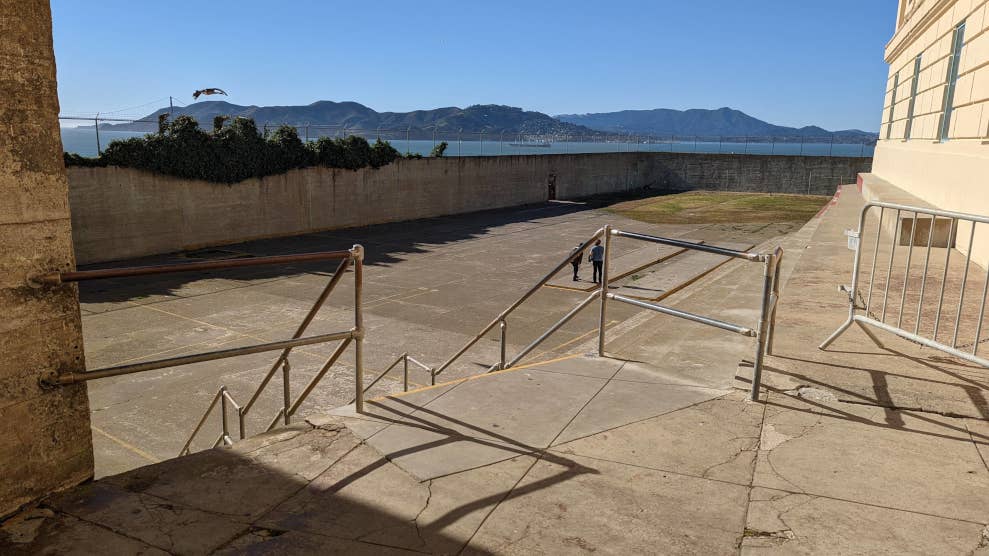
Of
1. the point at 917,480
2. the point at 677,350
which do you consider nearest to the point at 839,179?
the point at 677,350

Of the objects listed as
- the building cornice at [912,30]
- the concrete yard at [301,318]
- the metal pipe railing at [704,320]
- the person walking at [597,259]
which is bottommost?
the concrete yard at [301,318]

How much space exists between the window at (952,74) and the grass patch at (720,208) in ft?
74.0

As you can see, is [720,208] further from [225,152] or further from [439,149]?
[225,152]

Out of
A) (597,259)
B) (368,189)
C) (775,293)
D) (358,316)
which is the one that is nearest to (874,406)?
(775,293)

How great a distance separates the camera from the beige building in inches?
369

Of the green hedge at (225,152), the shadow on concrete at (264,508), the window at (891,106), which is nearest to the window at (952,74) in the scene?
the window at (891,106)

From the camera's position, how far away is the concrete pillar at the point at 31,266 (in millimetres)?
3152

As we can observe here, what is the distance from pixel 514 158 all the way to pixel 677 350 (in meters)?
35.6

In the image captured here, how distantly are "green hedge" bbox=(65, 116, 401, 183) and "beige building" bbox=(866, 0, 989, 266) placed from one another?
2298 cm

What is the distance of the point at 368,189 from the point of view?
109 ft

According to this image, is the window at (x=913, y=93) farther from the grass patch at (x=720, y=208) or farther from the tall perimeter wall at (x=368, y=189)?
the tall perimeter wall at (x=368, y=189)

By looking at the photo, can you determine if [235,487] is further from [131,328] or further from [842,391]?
[131,328]

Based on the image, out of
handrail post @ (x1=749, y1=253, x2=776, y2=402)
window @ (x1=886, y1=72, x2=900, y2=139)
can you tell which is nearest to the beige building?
window @ (x1=886, y1=72, x2=900, y2=139)

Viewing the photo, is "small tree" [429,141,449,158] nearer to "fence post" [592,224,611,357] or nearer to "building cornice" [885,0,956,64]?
"building cornice" [885,0,956,64]
